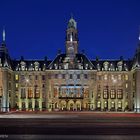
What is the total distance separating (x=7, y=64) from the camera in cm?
12212

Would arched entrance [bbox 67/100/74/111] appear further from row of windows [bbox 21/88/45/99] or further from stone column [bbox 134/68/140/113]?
stone column [bbox 134/68/140/113]

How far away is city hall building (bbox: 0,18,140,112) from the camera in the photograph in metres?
127

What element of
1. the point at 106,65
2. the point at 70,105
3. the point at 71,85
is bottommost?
the point at 70,105

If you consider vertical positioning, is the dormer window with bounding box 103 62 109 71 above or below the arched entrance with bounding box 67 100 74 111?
above

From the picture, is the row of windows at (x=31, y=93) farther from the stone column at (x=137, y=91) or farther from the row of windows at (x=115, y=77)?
the stone column at (x=137, y=91)

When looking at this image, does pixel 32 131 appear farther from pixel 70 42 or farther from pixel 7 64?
pixel 70 42

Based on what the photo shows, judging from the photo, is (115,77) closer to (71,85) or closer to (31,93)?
(71,85)

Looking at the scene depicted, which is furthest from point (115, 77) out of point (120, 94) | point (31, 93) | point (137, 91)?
point (31, 93)

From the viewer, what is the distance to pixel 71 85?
128m

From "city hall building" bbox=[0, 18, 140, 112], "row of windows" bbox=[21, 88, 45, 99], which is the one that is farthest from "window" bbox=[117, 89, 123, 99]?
"row of windows" bbox=[21, 88, 45, 99]

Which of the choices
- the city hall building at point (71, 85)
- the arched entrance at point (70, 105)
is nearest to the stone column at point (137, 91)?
the city hall building at point (71, 85)

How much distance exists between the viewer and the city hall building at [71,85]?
126750 mm

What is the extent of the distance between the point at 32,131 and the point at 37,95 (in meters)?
87.8

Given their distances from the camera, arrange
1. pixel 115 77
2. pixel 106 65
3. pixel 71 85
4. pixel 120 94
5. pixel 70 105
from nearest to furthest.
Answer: pixel 70 105 < pixel 120 94 < pixel 71 85 < pixel 115 77 < pixel 106 65
